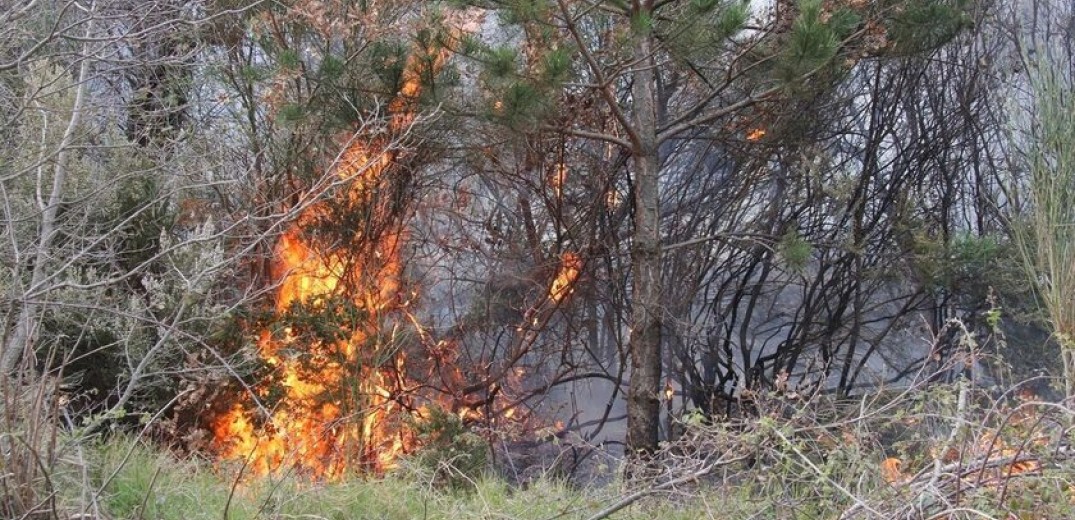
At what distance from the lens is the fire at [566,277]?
7.36 meters

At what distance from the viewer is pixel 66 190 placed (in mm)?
5004

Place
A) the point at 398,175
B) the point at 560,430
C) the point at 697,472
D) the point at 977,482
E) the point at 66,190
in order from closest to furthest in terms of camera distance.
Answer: the point at 977,482 → the point at 697,472 → the point at 66,190 → the point at 398,175 → the point at 560,430

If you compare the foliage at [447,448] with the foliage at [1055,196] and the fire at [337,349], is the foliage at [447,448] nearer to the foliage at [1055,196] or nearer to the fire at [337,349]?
the fire at [337,349]

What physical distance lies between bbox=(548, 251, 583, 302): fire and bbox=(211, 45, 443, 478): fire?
1.35m

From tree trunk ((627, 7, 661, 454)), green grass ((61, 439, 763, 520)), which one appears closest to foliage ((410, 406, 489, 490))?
green grass ((61, 439, 763, 520))

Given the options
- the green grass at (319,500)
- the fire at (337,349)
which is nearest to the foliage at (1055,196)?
the green grass at (319,500)

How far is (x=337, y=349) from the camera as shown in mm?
6109

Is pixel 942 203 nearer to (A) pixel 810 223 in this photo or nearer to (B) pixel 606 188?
(A) pixel 810 223

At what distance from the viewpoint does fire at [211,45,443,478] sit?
5.76 m

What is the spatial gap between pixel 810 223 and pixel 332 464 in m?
4.36

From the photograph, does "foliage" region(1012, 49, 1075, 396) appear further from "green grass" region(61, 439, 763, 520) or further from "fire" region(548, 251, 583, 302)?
"fire" region(548, 251, 583, 302)

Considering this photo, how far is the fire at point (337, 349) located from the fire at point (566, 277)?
135cm

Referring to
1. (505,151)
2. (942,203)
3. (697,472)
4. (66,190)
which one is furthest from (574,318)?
(697,472)

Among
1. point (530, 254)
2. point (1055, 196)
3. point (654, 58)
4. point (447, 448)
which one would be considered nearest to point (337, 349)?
point (447, 448)
